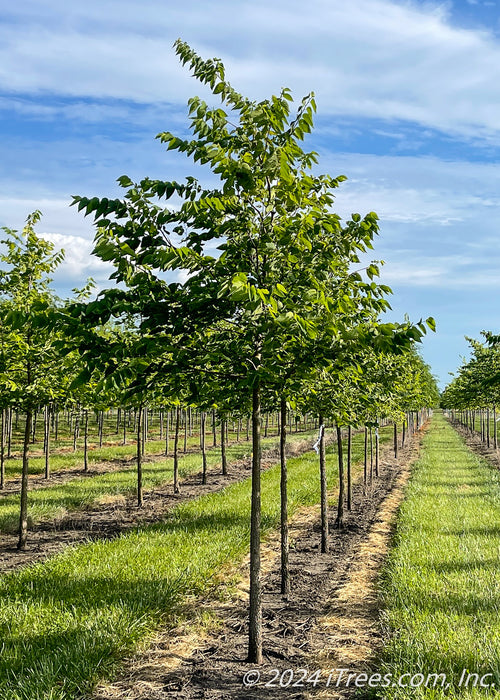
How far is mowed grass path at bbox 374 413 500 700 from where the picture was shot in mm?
5250

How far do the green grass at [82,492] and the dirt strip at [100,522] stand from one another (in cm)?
27

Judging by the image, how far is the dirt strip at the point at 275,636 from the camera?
5.79m

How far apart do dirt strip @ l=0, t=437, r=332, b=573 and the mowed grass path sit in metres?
6.46

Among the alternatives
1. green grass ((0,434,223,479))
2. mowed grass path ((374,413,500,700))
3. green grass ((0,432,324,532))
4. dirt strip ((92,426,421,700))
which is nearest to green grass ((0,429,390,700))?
dirt strip ((92,426,421,700))

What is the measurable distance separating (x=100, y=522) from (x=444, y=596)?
10.1 m

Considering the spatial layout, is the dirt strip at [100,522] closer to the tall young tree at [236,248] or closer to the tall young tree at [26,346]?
the tall young tree at [26,346]

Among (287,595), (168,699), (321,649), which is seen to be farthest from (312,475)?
(168,699)

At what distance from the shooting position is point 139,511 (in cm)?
1620

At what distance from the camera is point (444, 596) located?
736 centimetres

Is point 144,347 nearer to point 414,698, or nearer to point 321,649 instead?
point 414,698

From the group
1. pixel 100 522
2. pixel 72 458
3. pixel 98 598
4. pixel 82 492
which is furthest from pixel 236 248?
pixel 72 458

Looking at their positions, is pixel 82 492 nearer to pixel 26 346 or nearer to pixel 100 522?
pixel 100 522

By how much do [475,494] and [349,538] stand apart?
6.19m

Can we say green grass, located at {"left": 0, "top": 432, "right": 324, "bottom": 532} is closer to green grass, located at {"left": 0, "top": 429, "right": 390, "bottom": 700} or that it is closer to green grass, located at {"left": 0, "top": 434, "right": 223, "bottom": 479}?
green grass, located at {"left": 0, "top": 434, "right": 223, "bottom": 479}
